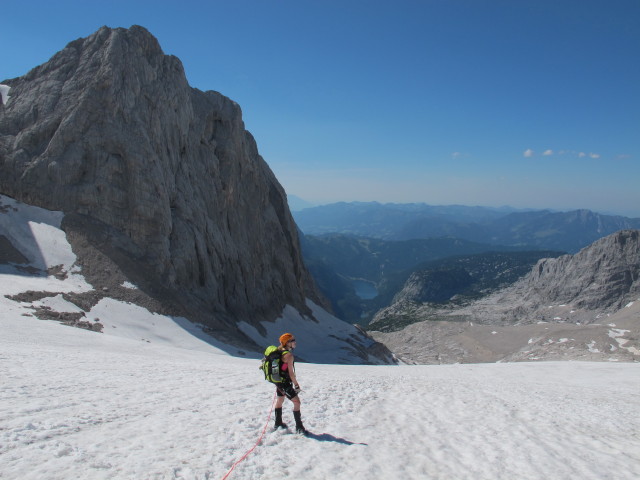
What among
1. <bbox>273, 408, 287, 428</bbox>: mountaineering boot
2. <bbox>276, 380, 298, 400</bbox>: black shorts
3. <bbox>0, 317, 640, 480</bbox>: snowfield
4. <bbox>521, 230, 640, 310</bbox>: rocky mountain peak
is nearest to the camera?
<bbox>0, 317, 640, 480</bbox>: snowfield

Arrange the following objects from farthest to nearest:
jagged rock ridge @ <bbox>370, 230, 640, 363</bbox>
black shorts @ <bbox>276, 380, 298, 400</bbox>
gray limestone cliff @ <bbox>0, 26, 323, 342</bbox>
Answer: jagged rock ridge @ <bbox>370, 230, 640, 363</bbox>, gray limestone cliff @ <bbox>0, 26, 323, 342</bbox>, black shorts @ <bbox>276, 380, 298, 400</bbox>

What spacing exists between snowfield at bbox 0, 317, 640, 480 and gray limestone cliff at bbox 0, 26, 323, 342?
2506 centimetres

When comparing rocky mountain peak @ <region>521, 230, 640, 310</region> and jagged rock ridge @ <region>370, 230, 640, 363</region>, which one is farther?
rocky mountain peak @ <region>521, 230, 640, 310</region>

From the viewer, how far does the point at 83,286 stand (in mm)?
33844

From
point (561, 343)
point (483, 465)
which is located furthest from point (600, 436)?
point (561, 343)

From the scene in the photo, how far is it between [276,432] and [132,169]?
4008 cm

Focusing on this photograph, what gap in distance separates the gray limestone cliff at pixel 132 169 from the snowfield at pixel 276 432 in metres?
25.1

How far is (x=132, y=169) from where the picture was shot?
4297cm

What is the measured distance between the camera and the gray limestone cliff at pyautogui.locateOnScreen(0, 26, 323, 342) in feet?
133

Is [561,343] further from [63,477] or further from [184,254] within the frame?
[63,477]

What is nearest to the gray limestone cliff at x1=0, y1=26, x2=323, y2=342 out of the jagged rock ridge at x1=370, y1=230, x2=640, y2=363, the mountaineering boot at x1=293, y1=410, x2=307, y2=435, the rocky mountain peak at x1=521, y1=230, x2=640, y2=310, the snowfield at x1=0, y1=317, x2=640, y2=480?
the snowfield at x1=0, y1=317, x2=640, y2=480

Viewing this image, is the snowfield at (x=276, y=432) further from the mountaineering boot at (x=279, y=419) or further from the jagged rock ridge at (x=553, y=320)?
the jagged rock ridge at (x=553, y=320)

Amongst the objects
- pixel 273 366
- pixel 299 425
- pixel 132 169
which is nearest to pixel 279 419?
pixel 299 425

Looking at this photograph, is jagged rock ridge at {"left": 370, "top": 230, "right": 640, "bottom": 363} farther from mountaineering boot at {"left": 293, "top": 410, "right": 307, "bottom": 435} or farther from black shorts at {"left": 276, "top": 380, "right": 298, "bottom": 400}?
black shorts at {"left": 276, "top": 380, "right": 298, "bottom": 400}
